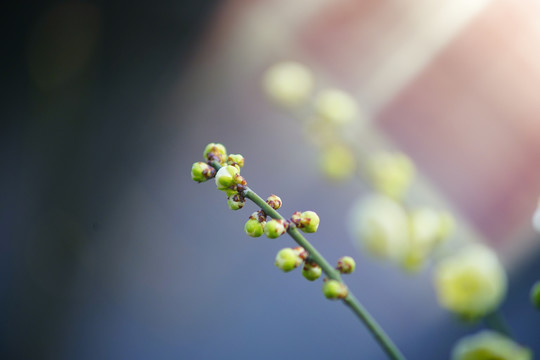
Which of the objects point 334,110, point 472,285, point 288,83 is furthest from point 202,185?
point 472,285

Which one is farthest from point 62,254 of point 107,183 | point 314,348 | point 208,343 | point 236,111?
point 314,348

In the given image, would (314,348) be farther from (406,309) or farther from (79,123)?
(79,123)

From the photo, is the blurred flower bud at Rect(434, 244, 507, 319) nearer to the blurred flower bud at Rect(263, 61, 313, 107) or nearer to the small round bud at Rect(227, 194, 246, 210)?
the small round bud at Rect(227, 194, 246, 210)

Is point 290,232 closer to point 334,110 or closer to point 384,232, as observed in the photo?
point 384,232

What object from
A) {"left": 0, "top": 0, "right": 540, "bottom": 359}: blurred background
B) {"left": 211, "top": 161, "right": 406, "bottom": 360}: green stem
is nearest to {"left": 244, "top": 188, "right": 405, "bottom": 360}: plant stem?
{"left": 211, "top": 161, "right": 406, "bottom": 360}: green stem

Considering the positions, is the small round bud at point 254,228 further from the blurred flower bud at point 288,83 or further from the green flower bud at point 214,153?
the blurred flower bud at point 288,83

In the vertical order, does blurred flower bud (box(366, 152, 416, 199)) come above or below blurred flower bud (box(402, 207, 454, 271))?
above

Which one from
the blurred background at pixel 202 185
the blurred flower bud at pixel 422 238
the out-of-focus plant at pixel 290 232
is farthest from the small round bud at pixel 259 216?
the blurred background at pixel 202 185
